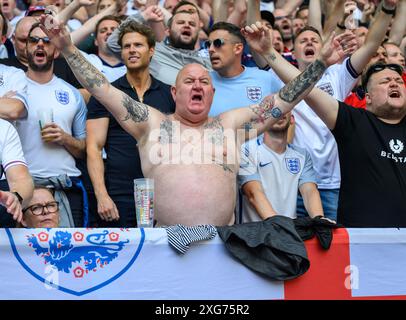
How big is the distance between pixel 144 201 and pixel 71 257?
2.05 feet

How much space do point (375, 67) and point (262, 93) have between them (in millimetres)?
959

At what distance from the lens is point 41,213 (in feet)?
20.0

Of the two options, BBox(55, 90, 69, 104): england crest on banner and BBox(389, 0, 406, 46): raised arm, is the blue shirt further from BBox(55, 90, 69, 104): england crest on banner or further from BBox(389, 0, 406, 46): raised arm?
BBox(389, 0, 406, 46): raised arm

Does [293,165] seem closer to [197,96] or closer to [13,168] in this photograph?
[197,96]

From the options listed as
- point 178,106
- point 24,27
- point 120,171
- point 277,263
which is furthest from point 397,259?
point 24,27

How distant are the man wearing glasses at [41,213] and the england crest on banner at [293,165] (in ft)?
6.06

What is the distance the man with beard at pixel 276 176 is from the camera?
6.57 m

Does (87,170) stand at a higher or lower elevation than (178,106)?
lower

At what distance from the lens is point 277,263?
5.04m

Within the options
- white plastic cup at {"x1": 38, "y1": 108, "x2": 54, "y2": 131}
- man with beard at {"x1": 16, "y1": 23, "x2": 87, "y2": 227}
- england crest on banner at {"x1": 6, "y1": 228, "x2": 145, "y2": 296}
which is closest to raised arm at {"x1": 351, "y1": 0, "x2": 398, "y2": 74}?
man with beard at {"x1": 16, "y1": 23, "x2": 87, "y2": 227}

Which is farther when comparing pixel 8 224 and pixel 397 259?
pixel 8 224

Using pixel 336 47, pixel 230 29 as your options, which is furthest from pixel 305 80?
pixel 230 29

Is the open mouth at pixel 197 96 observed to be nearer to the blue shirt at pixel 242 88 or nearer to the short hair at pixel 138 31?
the blue shirt at pixel 242 88

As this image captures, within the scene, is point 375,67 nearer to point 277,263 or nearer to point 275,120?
point 275,120
